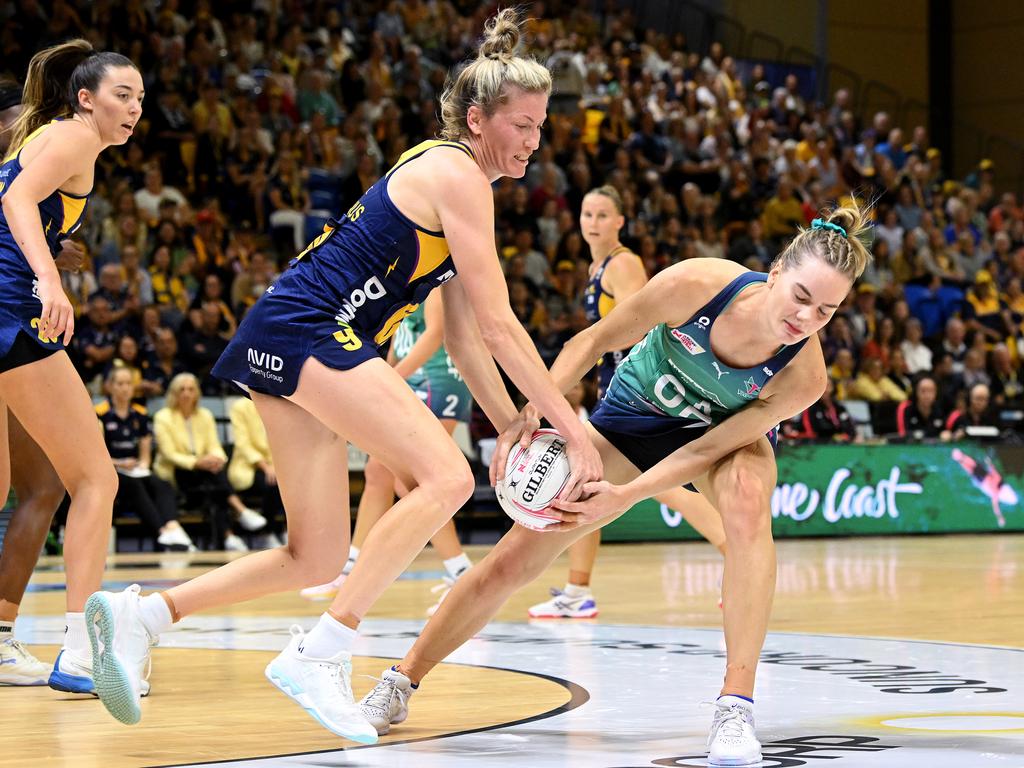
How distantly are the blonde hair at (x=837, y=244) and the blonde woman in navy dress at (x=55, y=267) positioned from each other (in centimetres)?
202

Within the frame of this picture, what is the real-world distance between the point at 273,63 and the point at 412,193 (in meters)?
12.7

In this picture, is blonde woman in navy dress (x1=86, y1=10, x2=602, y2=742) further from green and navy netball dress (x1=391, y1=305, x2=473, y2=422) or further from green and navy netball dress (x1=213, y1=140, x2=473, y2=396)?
green and navy netball dress (x1=391, y1=305, x2=473, y2=422)

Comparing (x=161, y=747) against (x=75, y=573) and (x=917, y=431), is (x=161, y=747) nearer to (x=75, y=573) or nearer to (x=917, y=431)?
(x=75, y=573)

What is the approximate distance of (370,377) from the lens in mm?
3713

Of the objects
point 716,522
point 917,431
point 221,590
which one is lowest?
point 221,590

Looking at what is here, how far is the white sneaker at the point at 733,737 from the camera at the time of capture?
3420mm

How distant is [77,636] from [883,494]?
10165 millimetres

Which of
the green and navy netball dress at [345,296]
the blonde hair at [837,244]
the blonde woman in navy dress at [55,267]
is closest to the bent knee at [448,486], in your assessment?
the green and navy netball dress at [345,296]

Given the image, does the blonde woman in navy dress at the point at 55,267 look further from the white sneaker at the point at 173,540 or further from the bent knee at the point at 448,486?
the white sneaker at the point at 173,540

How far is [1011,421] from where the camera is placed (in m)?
15.3

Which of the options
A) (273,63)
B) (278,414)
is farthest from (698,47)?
(278,414)

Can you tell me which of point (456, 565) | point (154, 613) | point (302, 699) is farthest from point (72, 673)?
A: point (456, 565)

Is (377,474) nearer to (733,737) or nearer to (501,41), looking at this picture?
(501,41)

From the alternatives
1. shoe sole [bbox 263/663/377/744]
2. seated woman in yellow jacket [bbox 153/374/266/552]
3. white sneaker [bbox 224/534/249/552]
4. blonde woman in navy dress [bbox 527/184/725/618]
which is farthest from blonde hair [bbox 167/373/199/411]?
shoe sole [bbox 263/663/377/744]
